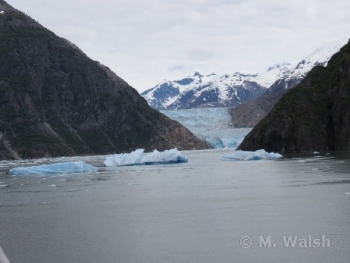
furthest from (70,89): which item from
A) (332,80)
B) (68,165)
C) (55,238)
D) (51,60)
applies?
(55,238)

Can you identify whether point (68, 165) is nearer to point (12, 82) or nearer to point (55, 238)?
point (55, 238)

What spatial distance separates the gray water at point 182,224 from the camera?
32.2 ft

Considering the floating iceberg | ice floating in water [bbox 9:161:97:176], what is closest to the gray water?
ice floating in water [bbox 9:161:97:176]

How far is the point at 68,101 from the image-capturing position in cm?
13575

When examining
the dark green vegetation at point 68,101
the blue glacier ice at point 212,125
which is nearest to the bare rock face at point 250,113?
the blue glacier ice at point 212,125

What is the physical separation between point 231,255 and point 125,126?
131 m

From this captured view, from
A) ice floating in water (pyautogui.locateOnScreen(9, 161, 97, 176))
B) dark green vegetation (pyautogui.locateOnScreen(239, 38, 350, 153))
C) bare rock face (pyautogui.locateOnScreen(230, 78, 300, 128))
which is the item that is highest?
bare rock face (pyautogui.locateOnScreen(230, 78, 300, 128))

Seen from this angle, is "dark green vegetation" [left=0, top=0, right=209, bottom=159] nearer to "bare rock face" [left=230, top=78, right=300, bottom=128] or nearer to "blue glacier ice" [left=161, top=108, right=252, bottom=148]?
"blue glacier ice" [left=161, top=108, right=252, bottom=148]

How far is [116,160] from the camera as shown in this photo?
5066 centimetres

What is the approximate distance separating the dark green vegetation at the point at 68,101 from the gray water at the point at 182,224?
330 feet

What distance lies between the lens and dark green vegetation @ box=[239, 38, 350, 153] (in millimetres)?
64875

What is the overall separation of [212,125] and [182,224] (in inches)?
5338

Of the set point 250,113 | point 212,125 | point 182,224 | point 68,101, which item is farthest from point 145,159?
point 250,113

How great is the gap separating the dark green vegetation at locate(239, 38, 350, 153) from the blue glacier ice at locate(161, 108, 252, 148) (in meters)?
51.7
